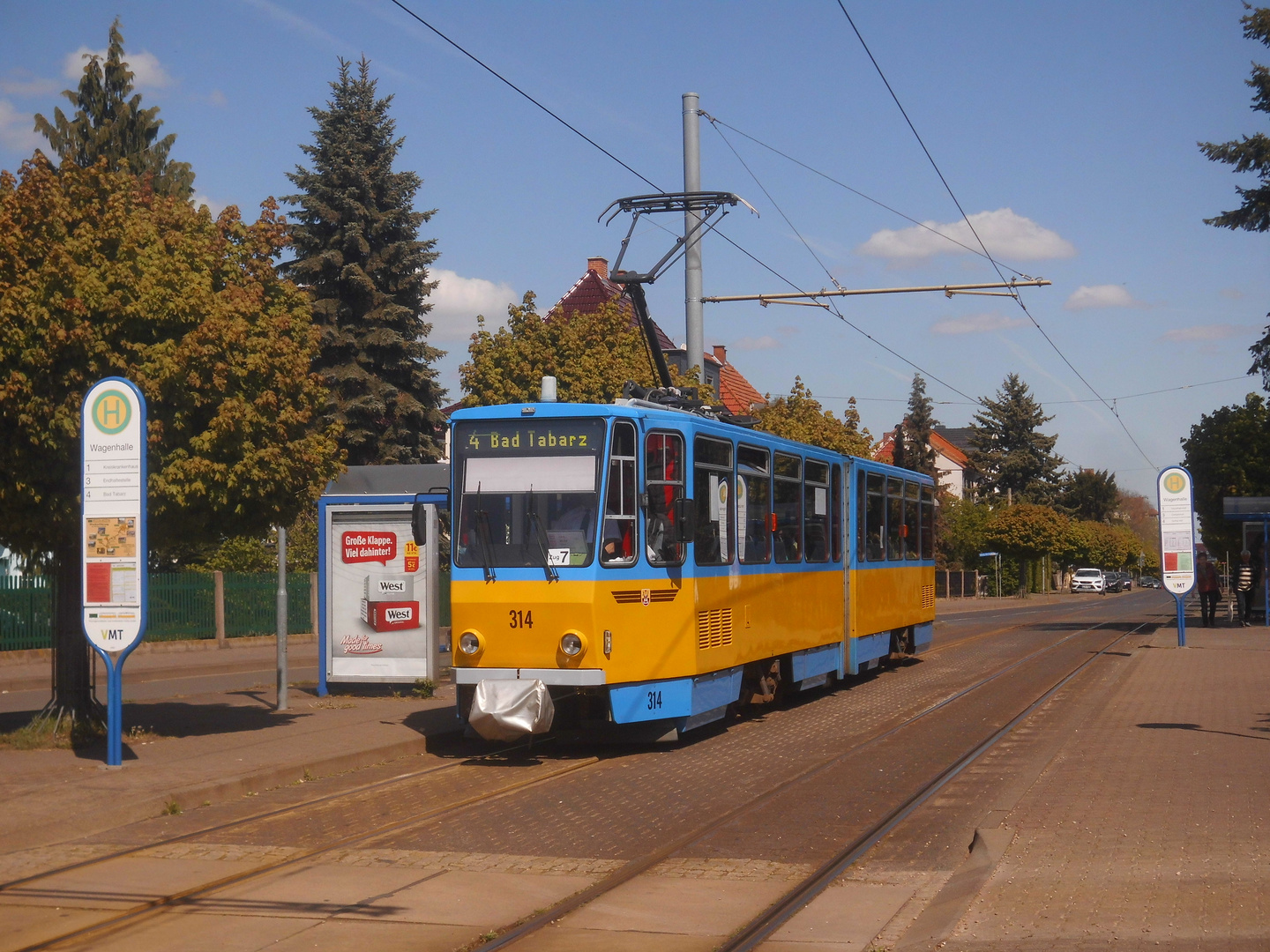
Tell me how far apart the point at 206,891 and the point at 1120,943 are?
15.1 ft

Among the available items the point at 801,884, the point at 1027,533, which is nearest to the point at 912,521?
the point at 801,884

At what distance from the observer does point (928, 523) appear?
934 inches

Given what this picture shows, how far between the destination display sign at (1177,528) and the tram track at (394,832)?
46.6 feet

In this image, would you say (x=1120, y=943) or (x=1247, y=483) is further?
(x=1247, y=483)

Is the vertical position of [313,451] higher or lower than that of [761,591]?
higher

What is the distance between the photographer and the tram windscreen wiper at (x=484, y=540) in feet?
41.0

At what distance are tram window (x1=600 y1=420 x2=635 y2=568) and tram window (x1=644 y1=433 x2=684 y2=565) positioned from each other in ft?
0.57

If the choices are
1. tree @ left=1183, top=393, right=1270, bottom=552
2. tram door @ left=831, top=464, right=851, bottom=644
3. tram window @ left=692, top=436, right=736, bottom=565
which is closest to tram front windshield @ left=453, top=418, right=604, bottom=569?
tram window @ left=692, top=436, right=736, bottom=565

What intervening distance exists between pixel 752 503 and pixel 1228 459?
4170 centimetres

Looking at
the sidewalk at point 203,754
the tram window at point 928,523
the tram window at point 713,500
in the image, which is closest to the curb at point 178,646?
the sidewalk at point 203,754

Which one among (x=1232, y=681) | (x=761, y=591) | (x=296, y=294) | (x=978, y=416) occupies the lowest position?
(x=1232, y=681)

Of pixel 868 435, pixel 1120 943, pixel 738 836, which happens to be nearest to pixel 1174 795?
pixel 738 836

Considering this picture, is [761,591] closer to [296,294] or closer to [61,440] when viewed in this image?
[296,294]

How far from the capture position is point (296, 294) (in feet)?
45.0
